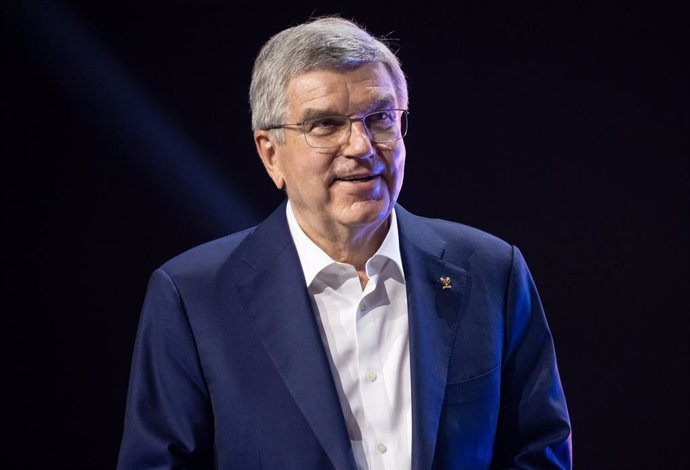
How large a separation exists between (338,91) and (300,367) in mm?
572

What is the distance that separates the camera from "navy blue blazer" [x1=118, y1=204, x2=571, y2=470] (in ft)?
5.63

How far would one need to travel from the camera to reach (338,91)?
1.72 metres

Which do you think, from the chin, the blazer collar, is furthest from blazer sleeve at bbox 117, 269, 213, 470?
the chin

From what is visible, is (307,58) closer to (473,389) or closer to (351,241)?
(351,241)

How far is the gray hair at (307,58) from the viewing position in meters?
1.73

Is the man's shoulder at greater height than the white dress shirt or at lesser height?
greater

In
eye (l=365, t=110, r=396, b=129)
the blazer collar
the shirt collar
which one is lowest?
the blazer collar

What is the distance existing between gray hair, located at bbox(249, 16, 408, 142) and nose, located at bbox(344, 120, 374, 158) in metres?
0.12

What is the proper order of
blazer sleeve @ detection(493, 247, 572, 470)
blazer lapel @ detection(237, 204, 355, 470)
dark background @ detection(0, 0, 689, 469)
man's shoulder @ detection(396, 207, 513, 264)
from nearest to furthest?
blazer lapel @ detection(237, 204, 355, 470)
blazer sleeve @ detection(493, 247, 572, 470)
man's shoulder @ detection(396, 207, 513, 264)
dark background @ detection(0, 0, 689, 469)

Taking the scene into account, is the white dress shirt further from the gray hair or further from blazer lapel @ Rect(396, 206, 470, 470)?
the gray hair

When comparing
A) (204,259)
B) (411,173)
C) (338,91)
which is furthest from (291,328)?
(411,173)

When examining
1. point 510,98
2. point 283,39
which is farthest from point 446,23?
point 283,39

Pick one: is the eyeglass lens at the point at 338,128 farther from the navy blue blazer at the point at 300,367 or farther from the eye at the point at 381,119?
the navy blue blazer at the point at 300,367

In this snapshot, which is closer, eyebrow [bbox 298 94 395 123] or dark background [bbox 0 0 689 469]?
eyebrow [bbox 298 94 395 123]
